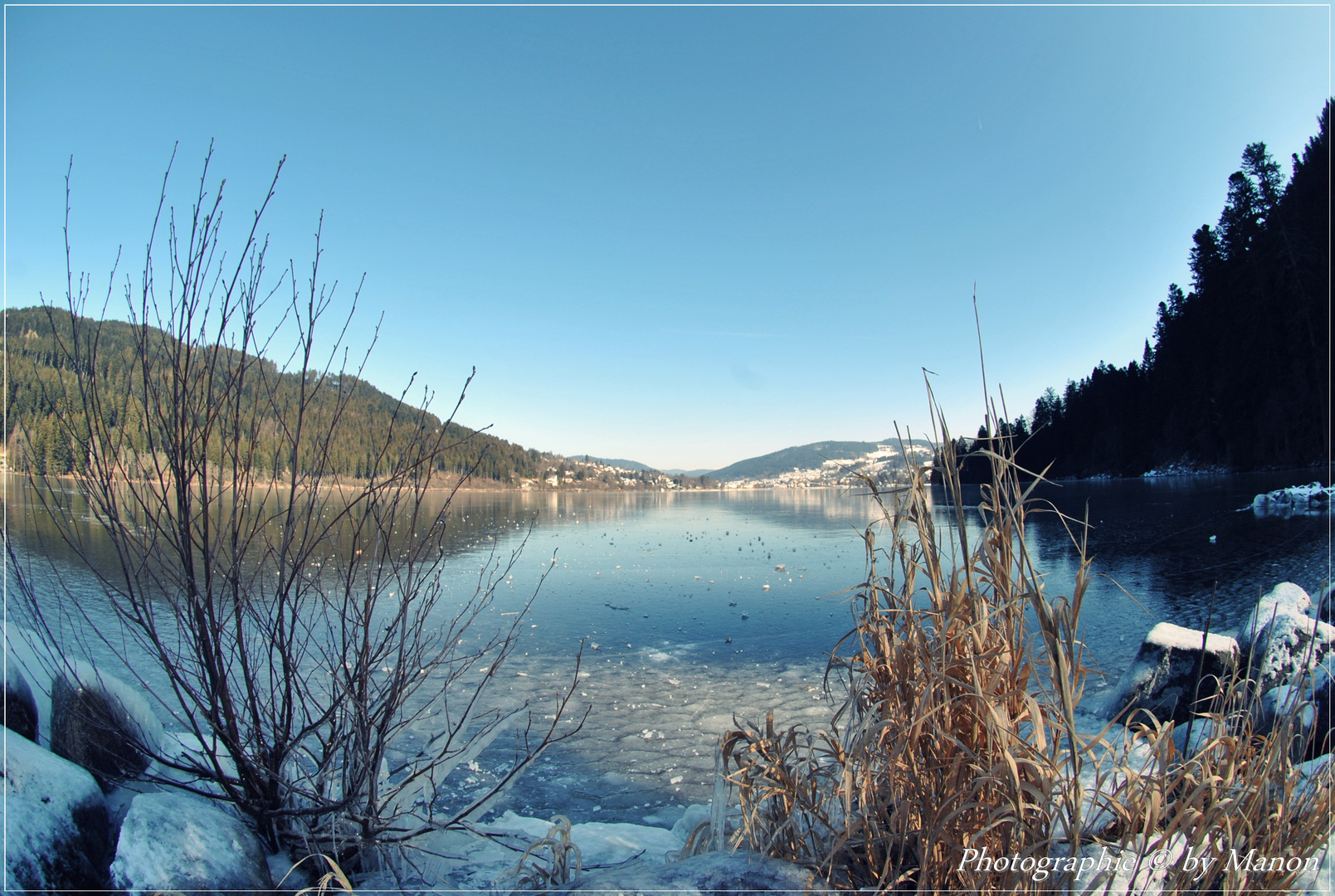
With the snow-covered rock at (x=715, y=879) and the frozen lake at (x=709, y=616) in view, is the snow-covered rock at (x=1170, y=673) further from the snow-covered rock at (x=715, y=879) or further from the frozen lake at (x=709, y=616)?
the snow-covered rock at (x=715, y=879)

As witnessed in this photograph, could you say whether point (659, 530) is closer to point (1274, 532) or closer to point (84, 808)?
point (1274, 532)

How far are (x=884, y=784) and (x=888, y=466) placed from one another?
1059 mm

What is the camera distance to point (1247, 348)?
3931 centimetres

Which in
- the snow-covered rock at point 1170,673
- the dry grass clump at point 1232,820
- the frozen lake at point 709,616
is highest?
the dry grass clump at point 1232,820

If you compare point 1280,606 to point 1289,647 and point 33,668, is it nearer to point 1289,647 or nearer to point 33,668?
point 1289,647

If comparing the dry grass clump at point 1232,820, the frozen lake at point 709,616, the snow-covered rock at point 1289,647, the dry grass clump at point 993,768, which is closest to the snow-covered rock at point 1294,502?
the frozen lake at point 709,616

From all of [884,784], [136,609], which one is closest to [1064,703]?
[884,784]

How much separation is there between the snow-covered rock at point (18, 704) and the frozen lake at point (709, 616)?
95cm

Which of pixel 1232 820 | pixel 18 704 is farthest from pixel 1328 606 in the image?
pixel 18 704

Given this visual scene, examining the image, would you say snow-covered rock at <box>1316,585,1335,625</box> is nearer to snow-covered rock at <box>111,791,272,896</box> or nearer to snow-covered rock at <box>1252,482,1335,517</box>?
snow-covered rock at <box>111,791,272,896</box>

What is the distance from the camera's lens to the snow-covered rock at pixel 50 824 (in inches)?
84.5

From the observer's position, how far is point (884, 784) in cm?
174

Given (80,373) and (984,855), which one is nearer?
(984,855)

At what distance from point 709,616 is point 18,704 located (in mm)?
9351
